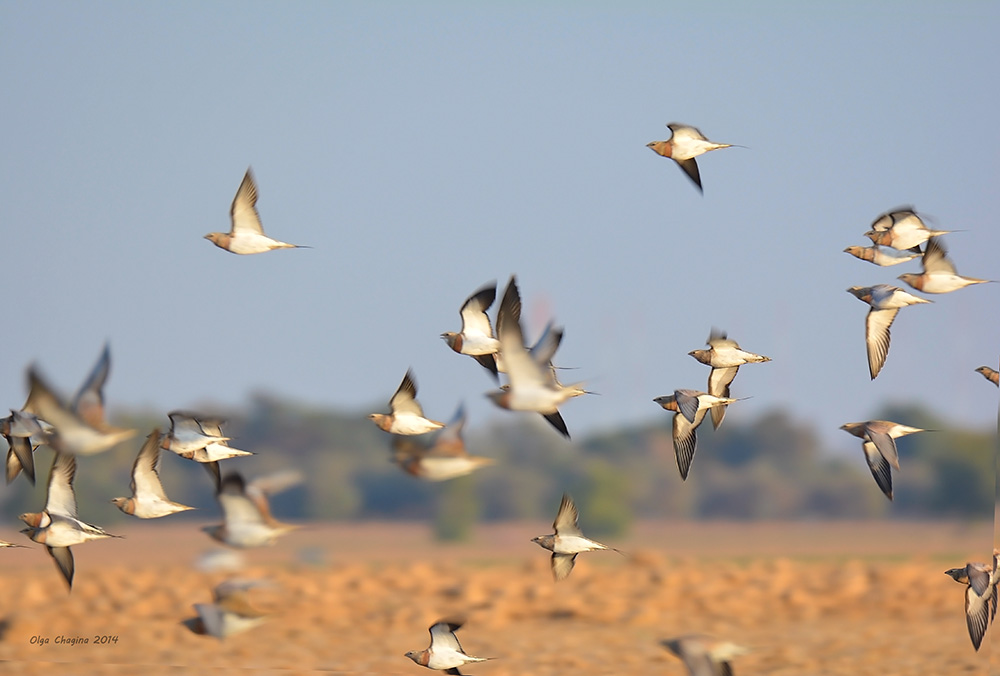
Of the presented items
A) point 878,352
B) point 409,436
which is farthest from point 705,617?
point 409,436

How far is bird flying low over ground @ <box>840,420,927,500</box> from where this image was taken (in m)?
11.3

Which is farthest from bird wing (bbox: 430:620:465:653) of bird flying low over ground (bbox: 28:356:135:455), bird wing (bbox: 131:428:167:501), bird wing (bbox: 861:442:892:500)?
bird wing (bbox: 861:442:892:500)

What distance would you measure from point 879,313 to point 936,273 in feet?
3.20

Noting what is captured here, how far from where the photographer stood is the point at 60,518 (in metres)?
11.5

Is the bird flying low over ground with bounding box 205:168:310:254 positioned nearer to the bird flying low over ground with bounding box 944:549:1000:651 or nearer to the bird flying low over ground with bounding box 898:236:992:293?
the bird flying low over ground with bounding box 898:236:992:293

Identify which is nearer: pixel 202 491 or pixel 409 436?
pixel 409 436

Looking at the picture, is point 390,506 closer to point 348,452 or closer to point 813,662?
point 348,452

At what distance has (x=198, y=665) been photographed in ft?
57.0

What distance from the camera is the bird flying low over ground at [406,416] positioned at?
1129 centimetres

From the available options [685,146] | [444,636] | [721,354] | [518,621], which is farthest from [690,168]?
[518,621]

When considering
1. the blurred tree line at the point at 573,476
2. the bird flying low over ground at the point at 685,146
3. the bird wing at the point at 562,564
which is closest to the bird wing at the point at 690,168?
the bird flying low over ground at the point at 685,146

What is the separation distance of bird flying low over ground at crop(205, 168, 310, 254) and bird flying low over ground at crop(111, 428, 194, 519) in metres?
1.93

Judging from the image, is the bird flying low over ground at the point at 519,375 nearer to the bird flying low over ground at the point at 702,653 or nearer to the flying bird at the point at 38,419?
the bird flying low over ground at the point at 702,653

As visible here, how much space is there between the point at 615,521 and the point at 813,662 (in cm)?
4804
